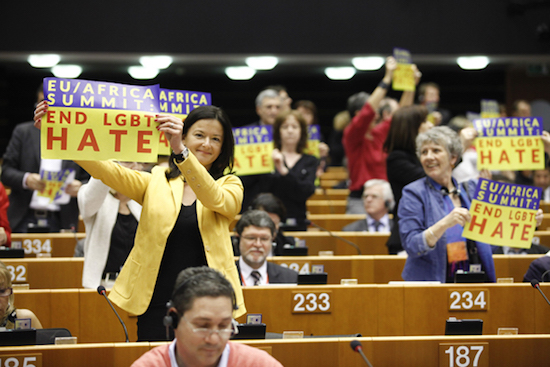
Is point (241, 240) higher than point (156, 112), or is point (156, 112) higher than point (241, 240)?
point (156, 112)

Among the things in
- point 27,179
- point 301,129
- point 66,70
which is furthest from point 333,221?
point 66,70

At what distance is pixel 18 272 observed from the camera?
3795 millimetres

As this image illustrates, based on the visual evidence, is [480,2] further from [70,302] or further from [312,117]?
[70,302]

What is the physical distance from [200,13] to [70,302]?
539 centimetres

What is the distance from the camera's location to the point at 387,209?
17.6 ft

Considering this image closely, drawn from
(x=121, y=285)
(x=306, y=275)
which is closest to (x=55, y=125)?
(x=121, y=285)

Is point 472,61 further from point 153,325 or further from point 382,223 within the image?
point 153,325

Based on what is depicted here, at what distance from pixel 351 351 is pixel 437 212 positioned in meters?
1.10

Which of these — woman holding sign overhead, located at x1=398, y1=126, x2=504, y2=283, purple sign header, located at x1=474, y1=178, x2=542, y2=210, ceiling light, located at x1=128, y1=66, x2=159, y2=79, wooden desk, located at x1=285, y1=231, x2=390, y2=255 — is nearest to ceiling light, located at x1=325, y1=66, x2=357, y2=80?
ceiling light, located at x1=128, y1=66, x2=159, y2=79

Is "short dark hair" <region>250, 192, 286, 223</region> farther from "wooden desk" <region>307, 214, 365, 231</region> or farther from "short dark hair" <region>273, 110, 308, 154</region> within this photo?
"wooden desk" <region>307, 214, 365, 231</region>

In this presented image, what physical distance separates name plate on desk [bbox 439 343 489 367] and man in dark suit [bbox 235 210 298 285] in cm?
136

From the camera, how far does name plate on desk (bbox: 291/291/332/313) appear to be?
10.6ft

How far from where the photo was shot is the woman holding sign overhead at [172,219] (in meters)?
2.24

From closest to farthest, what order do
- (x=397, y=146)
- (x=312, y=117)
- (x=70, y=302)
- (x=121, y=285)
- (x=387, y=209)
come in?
1. (x=121, y=285)
2. (x=70, y=302)
3. (x=397, y=146)
4. (x=387, y=209)
5. (x=312, y=117)
